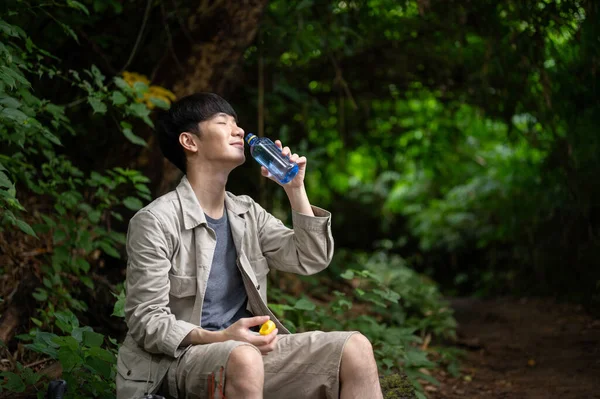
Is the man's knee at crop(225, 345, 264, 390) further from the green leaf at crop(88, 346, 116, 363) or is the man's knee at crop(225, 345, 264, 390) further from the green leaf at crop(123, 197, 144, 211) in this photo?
the green leaf at crop(123, 197, 144, 211)

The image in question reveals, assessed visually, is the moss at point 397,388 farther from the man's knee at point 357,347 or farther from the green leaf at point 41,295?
the green leaf at point 41,295

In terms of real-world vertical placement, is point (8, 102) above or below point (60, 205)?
above

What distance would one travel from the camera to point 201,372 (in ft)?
8.38

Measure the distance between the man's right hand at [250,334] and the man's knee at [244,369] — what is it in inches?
2.6

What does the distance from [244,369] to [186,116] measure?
47.0 inches

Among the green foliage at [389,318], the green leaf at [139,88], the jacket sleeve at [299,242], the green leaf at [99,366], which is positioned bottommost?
the green foliage at [389,318]

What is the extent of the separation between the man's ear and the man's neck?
10 cm

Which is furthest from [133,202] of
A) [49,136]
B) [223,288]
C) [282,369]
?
[282,369]

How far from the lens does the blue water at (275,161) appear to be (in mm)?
2983

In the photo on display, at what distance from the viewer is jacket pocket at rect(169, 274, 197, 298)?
2812mm

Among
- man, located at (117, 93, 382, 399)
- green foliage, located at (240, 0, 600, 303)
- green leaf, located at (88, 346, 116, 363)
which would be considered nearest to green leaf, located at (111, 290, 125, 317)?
green leaf, located at (88, 346, 116, 363)

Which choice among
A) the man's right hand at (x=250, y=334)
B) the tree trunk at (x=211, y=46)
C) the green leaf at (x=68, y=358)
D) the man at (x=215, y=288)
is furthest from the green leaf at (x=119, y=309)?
the tree trunk at (x=211, y=46)

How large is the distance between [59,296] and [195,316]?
1.85 m

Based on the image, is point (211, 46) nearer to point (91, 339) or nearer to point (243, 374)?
point (91, 339)
